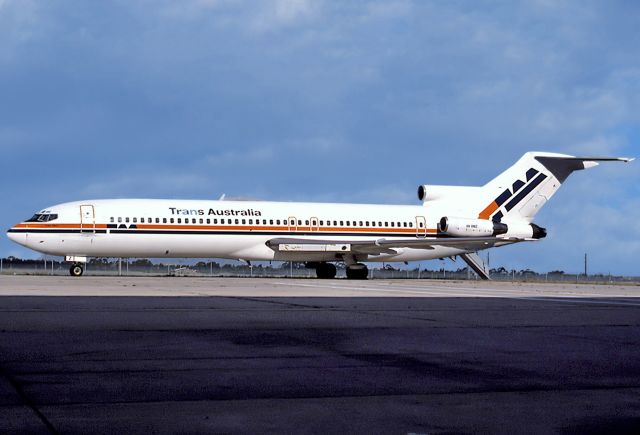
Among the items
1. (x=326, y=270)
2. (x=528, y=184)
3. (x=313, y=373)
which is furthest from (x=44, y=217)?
(x=313, y=373)

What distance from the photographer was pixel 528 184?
148 ft

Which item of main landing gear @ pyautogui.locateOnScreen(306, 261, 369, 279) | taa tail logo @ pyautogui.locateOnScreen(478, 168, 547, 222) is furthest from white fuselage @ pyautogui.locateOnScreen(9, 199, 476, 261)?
taa tail logo @ pyautogui.locateOnScreen(478, 168, 547, 222)

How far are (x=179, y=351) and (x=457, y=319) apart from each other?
526 centimetres

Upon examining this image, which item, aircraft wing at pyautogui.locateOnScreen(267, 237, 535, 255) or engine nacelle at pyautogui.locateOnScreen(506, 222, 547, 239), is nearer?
aircraft wing at pyautogui.locateOnScreen(267, 237, 535, 255)

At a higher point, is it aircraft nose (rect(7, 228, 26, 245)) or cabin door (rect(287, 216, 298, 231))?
cabin door (rect(287, 216, 298, 231))

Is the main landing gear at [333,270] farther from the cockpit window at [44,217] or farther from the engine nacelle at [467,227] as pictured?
the cockpit window at [44,217]

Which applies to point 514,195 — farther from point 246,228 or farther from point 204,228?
point 204,228

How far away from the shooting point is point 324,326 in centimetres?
1046

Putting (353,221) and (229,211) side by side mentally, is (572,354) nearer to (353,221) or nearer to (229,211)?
(229,211)

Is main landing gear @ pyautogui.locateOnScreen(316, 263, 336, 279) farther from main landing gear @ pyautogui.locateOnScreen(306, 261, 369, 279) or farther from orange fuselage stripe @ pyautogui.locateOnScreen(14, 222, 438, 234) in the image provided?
orange fuselage stripe @ pyautogui.locateOnScreen(14, 222, 438, 234)

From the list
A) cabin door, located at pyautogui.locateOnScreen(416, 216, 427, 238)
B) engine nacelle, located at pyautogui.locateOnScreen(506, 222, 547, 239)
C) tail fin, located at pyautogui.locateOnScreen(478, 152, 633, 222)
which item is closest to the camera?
cabin door, located at pyautogui.locateOnScreen(416, 216, 427, 238)

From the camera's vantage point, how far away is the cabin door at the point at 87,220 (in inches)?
1383

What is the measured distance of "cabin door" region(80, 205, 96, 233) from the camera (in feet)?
115

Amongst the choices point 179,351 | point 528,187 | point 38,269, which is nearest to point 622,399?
point 179,351
